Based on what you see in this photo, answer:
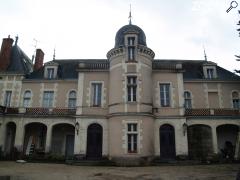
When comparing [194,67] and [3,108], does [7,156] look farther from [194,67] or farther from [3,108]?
[194,67]

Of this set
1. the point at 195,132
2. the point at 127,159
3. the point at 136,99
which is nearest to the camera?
the point at 127,159

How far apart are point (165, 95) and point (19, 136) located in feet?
41.5

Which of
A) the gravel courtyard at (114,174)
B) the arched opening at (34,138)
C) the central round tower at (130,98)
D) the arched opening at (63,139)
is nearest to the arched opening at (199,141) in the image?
the central round tower at (130,98)

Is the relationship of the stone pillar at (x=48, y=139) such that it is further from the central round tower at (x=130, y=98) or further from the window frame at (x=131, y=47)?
the window frame at (x=131, y=47)

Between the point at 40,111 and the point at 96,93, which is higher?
the point at 96,93

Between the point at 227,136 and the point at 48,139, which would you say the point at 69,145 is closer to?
the point at 48,139

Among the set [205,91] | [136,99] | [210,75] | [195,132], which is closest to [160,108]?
[136,99]

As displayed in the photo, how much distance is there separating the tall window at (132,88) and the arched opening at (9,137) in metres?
11.3

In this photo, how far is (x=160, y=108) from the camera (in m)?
17.7

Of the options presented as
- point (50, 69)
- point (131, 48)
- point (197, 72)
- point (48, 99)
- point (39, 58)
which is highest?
point (39, 58)

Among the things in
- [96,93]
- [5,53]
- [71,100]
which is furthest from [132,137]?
[5,53]

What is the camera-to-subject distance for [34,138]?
2030 centimetres

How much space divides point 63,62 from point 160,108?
12.1 metres

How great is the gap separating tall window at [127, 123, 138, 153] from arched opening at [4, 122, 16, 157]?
10.6 meters
